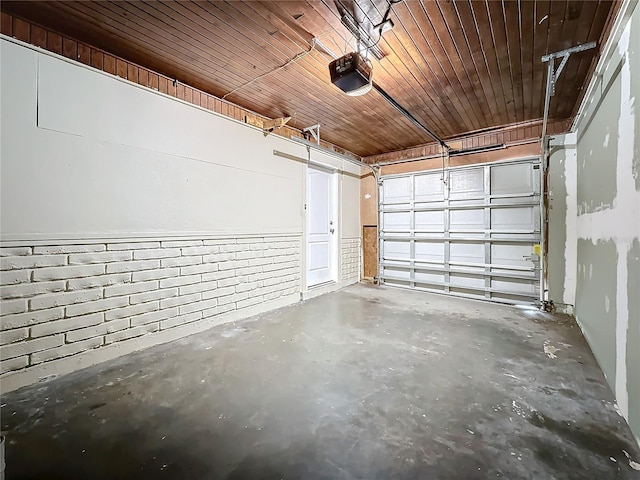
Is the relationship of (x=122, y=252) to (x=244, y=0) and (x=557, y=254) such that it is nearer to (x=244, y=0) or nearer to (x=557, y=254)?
(x=244, y=0)

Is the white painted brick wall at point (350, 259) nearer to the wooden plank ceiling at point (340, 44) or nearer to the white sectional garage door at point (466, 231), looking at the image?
the white sectional garage door at point (466, 231)

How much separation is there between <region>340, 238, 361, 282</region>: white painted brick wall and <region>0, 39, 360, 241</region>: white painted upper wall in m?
2.45

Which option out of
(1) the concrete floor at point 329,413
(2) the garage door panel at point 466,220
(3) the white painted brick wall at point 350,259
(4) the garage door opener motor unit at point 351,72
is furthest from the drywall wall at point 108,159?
(2) the garage door panel at point 466,220

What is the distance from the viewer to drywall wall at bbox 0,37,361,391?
214cm

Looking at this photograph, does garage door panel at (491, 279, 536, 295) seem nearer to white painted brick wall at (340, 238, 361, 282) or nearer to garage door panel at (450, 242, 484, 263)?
garage door panel at (450, 242, 484, 263)

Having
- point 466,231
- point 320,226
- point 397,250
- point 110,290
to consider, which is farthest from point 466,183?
point 110,290

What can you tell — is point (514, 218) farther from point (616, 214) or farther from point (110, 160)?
point (110, 160)

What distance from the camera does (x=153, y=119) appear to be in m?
2.89

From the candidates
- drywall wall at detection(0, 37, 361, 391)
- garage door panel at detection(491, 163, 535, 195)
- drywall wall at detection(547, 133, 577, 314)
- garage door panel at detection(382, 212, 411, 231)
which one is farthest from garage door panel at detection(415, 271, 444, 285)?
drywall wall at detection(0, 37, 361, 391)

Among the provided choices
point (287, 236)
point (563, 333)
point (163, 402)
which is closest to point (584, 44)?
point (563, 333)

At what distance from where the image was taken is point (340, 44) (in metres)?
2.60

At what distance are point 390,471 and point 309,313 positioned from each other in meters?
2.72

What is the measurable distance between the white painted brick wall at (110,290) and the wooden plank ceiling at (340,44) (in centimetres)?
186

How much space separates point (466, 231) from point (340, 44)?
3.86 m
